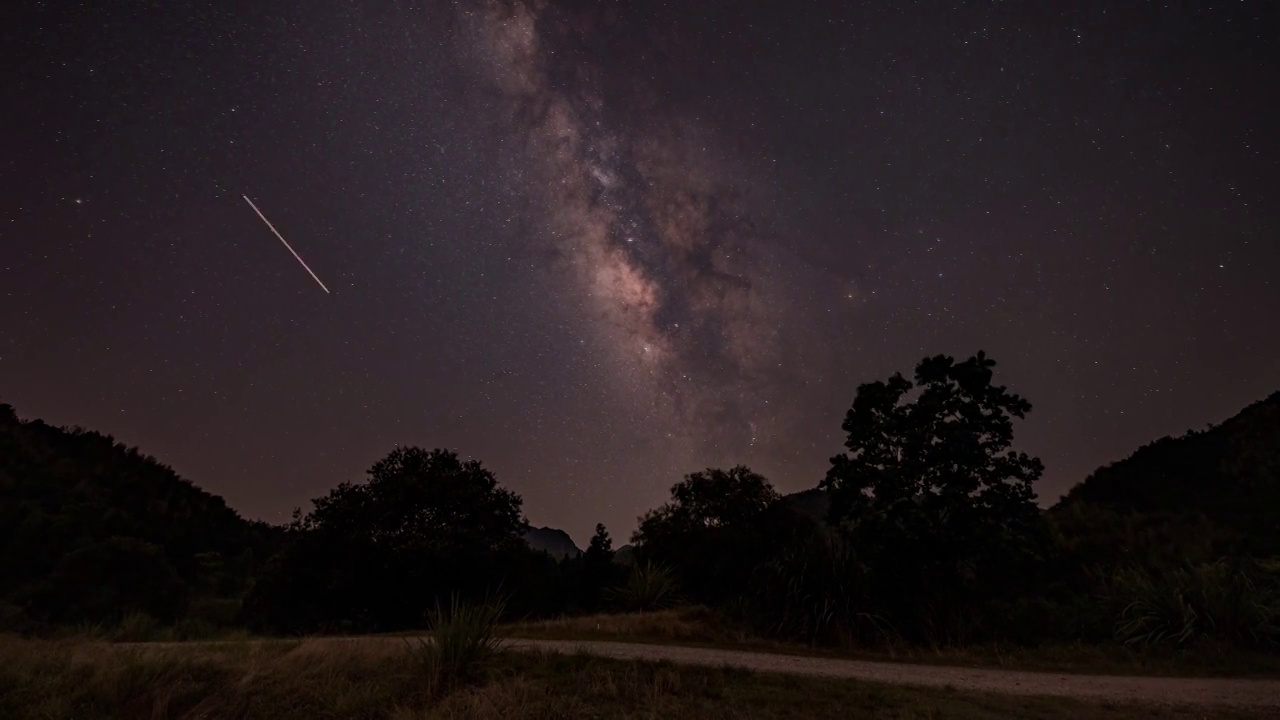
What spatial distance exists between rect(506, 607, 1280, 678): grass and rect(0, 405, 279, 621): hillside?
54.4ft

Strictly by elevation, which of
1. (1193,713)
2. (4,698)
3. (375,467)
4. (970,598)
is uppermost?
(375,467)

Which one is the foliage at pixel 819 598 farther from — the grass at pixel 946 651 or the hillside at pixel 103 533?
the hillside at pixel 103 533

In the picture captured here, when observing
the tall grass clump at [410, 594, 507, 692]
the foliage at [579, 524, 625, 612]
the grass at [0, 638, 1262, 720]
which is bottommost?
the grass at [0, 638, 1262, 720]

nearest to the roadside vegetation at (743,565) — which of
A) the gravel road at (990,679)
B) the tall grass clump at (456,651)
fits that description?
the tall grass clump at (456,651)

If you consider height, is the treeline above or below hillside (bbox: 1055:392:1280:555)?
below

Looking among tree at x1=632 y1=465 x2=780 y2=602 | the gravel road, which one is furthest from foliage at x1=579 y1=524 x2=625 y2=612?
the gravel road

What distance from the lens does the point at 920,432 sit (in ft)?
63.4

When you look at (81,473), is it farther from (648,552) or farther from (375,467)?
(648,552)

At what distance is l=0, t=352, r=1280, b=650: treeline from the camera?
1788 cm

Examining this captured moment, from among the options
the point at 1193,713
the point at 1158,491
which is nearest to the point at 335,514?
the point at 1193,713

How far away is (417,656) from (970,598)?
1479cm

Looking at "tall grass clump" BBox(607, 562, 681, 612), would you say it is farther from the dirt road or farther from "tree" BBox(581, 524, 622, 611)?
"tree" BBox(581, 524, 622, 611)

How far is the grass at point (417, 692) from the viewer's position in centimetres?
915

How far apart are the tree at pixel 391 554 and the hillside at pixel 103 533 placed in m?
5.60
